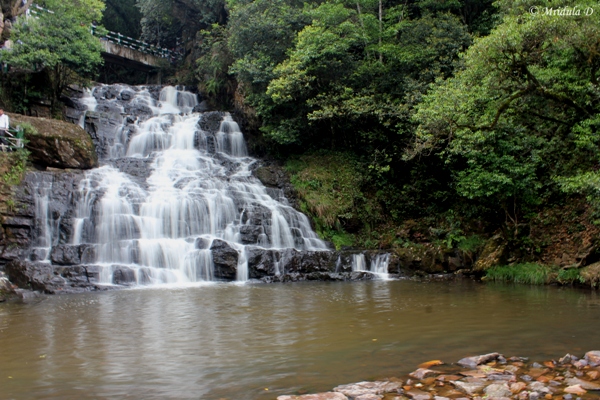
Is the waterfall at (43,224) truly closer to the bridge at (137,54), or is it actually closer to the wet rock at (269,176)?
the wet rock at (269,176)

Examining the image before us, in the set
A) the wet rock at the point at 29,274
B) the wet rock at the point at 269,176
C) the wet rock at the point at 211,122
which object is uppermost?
the wet rock at the point at 211,122

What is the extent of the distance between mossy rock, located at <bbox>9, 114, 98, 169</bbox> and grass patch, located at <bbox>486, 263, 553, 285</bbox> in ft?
51.1

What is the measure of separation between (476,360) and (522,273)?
9746 millimetres

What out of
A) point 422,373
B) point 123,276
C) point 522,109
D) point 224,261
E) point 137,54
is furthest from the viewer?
point 137,54

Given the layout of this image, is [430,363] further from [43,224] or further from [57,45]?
[57,45]

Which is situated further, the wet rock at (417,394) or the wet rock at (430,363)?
the wet rock at (430,363)

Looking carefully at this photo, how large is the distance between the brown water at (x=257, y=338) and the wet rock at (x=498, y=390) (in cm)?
107

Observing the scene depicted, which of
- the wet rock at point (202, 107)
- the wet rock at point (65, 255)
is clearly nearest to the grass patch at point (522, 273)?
the wet rock at point (65, 255)

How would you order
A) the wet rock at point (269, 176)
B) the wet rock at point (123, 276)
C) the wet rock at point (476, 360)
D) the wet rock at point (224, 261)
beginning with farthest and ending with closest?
the wet rock at point (269, 176)
the wet rock at point (224, 261)
the wet rock at point (123, 276)
the wet rock at point (476, 360)

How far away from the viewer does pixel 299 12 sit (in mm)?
23469

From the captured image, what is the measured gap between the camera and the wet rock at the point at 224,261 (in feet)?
50.7

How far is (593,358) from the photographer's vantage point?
5.49 m

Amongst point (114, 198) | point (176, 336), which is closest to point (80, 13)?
point (114, 198)

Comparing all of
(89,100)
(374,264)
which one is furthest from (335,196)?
(89,100)
